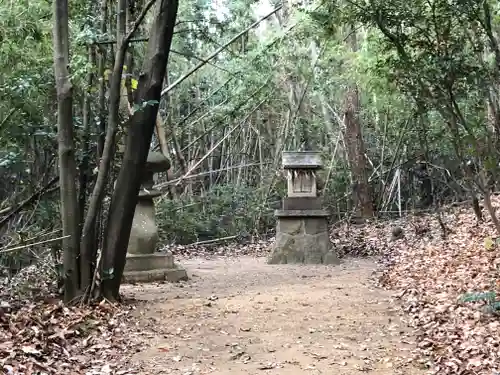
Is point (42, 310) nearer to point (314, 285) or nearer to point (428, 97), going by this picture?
point (314, 285)

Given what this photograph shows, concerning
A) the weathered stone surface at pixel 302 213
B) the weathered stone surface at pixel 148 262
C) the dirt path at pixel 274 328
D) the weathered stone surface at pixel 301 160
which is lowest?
the dirt path at pixel 274 328

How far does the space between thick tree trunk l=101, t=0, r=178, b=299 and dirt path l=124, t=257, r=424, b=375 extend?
577mm

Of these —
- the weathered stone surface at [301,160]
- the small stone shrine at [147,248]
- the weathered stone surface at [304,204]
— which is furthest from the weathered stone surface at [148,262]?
the weathered stone surface at [301,160]

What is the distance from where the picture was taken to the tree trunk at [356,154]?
47.9 ft

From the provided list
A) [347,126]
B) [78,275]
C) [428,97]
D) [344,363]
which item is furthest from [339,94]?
[344,363]

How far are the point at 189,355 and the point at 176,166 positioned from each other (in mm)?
11817

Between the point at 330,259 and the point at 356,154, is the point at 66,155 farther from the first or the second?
the point at 356,154

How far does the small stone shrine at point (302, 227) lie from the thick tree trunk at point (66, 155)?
486 cm

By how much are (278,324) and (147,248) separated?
3402mm

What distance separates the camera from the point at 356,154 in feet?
48.1

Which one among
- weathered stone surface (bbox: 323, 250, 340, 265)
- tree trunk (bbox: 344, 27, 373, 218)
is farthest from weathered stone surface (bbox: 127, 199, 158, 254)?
tree trunk (bbox: 344, 27, 373, 218)

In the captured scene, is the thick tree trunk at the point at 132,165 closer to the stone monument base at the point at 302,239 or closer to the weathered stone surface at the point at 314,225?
the stone monument base at the point at 302,239

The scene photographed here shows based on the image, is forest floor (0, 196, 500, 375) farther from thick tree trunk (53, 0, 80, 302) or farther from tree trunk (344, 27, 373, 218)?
tree trunk (344, 27, 373, 218)

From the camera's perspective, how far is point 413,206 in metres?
15.3
